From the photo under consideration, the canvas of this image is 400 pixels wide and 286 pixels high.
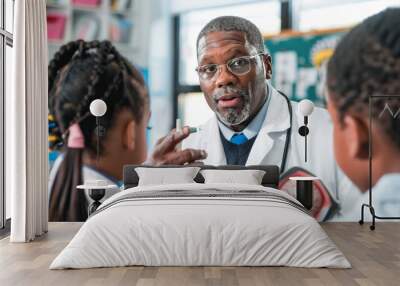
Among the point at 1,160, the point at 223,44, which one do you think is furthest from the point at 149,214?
the point at 223,44

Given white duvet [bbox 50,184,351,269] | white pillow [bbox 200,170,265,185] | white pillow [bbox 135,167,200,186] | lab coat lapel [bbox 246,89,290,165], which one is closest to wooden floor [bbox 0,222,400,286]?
white duvet [bbox 50,184,351,269]

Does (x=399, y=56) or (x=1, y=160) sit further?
A: (x=399, y=56)

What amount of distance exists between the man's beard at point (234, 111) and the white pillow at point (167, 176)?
2.52ft

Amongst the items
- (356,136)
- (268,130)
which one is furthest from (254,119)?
(356,136)

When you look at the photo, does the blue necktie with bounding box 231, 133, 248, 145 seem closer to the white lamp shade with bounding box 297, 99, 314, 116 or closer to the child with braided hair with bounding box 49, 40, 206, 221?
the child with braided hair with bounding box 49, 40, 206, 221

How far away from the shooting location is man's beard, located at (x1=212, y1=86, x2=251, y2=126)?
7.19 metres

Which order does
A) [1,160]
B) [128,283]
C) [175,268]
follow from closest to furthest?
[128,283] → [175,268] → [1,160]

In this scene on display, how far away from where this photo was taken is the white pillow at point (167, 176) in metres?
6.76

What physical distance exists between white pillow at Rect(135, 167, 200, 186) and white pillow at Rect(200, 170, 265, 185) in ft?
0.70

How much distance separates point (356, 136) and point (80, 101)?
135 inches

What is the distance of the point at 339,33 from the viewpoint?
286 inches

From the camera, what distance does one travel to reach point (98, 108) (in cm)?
714

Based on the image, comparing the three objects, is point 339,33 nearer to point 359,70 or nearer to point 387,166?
point 359,70

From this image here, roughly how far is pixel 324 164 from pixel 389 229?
3.52 feet
